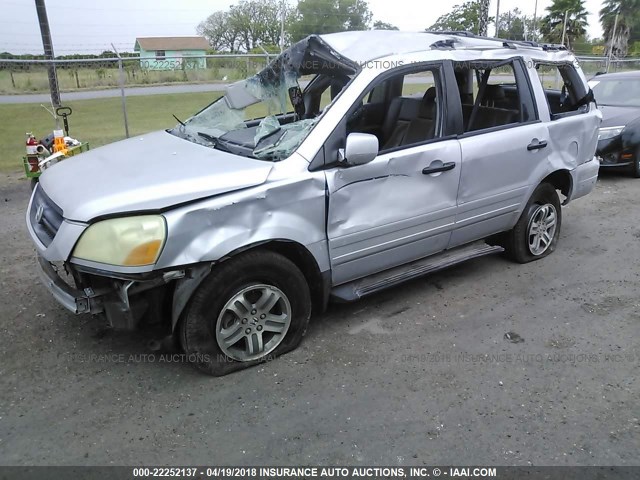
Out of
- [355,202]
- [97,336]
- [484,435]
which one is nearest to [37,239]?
[97,336]

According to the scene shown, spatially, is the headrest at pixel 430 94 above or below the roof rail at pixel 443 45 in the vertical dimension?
below

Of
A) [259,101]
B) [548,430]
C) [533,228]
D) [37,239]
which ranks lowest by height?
[548,430]

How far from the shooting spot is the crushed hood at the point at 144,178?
2.99 meters

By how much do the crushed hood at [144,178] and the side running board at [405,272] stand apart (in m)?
1.08

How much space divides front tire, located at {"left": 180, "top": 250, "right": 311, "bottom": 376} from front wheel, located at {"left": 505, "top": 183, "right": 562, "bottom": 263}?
2.42m

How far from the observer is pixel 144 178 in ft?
10.6

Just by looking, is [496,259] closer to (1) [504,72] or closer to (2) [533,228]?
(2) [533,228]

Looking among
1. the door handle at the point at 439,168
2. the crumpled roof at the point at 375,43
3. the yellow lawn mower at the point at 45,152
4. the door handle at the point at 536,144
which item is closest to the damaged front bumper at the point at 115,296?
the door handle at the point at 439,168

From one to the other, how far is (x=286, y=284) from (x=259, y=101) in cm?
189

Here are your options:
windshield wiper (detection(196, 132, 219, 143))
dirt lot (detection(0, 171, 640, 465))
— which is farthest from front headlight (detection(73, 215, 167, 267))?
windshield wiper (detection(196, 132, 219, 143))

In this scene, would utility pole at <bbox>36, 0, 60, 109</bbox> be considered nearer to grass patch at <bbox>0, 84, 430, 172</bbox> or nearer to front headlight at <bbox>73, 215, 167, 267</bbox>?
grass patch at <bbox>0, 84, 430, 172</bbox>

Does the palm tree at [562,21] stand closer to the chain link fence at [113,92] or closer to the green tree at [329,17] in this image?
the green tree at [329,17]

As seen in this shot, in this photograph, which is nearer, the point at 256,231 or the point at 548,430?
the point at 548,430

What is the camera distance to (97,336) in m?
3.84
